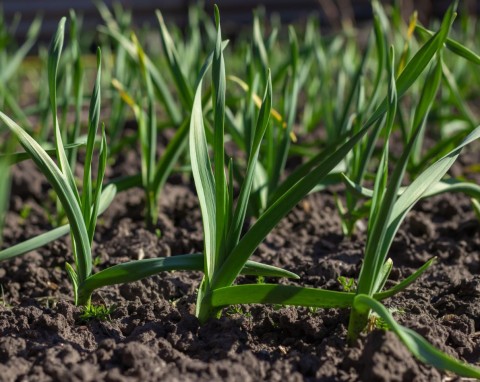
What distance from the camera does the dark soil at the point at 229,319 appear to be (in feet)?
4.12

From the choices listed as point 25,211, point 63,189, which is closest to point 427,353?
point 63,189

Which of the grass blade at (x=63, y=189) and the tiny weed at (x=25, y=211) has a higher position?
the tiny weed at (x=25, y=211)

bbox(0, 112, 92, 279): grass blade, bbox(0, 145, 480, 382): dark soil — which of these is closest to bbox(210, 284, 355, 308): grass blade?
bbox(0, 145, 480, 382): dark soil

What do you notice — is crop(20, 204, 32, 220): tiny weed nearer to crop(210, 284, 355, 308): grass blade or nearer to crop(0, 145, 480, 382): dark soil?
crop(0, 145, 480, 382): dark soil

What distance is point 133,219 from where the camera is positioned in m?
2.36

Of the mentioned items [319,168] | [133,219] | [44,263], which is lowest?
[319,168]

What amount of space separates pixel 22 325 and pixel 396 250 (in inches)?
41.9

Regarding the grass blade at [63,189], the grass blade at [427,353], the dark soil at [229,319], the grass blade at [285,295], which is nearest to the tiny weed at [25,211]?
the dark soil at [229,319]

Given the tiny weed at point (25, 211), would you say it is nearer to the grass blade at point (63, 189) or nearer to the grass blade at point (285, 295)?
the grass blade at point (63, 189)

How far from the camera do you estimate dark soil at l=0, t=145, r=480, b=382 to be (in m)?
1.25

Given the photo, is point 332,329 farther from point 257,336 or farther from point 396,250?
point 396,250

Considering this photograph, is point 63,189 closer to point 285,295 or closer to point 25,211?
point 285,295

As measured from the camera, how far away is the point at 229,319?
142 centimetres

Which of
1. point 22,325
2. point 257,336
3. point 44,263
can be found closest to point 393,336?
point 257,336
